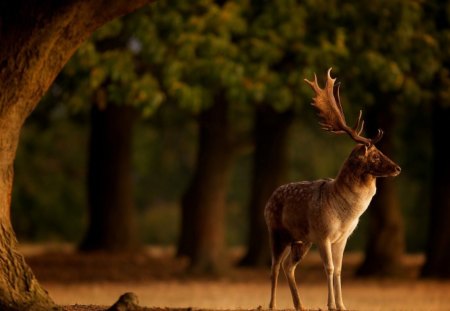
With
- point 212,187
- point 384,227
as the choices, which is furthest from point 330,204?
point 384,227

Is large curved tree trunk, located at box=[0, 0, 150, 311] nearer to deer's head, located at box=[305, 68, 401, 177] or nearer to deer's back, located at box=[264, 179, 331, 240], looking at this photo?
deer's head, located at box=[305, 68, 401, 177]

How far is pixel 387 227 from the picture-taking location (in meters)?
24.7

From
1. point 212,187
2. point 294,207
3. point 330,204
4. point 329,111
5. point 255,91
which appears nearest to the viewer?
point 330,204

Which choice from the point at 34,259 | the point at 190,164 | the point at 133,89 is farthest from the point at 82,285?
the point at 190,164

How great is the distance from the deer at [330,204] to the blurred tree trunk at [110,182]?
19.1m

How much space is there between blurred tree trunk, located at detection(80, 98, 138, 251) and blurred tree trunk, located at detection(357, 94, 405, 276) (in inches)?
306

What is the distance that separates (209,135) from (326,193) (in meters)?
13.5

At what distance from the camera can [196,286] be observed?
21.2 m

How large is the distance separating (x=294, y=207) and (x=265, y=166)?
16.6 meters

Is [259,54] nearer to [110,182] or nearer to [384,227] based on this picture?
[384,227]

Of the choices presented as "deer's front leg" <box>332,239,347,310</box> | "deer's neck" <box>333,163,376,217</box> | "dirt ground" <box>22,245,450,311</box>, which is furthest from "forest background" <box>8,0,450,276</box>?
"deer's neck" <box>333,163,376,217</box>

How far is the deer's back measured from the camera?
34.7ft

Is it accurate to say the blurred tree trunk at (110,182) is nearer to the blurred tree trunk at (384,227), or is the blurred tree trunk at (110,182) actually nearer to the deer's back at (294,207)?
the blurred tree trunk at (384,227)

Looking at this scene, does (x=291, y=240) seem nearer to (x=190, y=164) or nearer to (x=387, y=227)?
(x=387, y=227)
